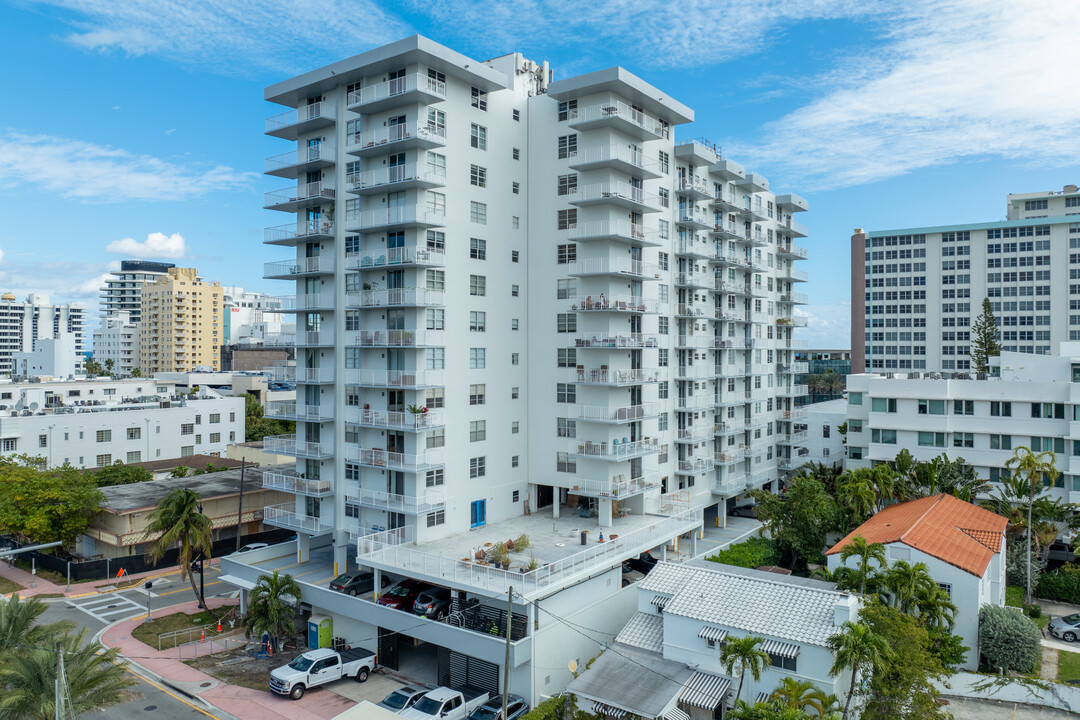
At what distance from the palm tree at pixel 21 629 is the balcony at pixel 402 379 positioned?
1896cm

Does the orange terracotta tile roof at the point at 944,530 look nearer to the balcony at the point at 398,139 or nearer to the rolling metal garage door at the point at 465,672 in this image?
the rolling metal garage door at the point at 465,672

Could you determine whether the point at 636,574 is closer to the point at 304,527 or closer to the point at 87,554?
the point at 304,527

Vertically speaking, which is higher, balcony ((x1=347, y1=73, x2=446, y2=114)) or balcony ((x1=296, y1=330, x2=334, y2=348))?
balcony ((x1=347, y1=73, x2=446, y2=114))

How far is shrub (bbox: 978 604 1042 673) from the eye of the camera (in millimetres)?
33562

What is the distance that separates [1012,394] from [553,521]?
118 ft

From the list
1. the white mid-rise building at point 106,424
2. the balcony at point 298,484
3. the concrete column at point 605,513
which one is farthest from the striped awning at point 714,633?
the white mid-rise building at point 106,424

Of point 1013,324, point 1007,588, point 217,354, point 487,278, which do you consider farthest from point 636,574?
point 217,354

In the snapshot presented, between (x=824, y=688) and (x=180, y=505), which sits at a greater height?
(x=180, y=505)

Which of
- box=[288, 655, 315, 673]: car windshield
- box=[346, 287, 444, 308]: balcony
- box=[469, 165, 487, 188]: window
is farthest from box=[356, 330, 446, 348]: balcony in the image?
box=[288, 655, 315, 673]: car windshield

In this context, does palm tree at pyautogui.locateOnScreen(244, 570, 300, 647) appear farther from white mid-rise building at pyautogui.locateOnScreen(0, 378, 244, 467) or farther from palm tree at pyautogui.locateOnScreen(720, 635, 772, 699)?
white mid-rise building at pyautogui.locateOnScreen(0, 378, 244, 467)

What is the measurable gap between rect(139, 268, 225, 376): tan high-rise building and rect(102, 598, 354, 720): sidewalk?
5591 inches

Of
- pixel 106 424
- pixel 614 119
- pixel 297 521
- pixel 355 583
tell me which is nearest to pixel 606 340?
pixel 614 119

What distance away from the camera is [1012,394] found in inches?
2062

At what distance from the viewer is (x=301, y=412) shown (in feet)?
154
